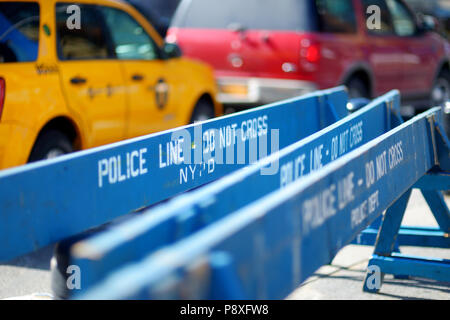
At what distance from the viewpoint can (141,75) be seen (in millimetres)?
7566

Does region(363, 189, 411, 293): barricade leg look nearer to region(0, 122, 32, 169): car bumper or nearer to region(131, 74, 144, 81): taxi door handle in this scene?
region(0, 122, 32, 169): car bumper

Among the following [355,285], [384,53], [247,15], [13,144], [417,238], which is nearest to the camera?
[355,285]

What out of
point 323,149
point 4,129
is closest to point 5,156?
point 4,129

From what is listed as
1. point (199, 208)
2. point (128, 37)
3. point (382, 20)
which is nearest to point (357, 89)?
point (382, 20)

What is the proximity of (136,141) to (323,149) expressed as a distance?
0.81 m

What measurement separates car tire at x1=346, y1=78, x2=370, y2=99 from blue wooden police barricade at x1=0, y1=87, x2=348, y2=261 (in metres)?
5.52

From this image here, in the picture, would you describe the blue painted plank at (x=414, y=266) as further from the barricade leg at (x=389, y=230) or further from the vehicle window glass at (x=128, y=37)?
the vehicle window glass at (x=128, y=37)

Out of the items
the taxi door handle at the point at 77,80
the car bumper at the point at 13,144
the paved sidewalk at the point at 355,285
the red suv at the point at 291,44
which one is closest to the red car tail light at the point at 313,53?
the red suv at the point at 291,44

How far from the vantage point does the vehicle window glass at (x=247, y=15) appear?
9.55 meters

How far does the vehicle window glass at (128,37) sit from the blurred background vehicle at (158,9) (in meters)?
7.94

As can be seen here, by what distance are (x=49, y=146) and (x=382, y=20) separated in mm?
5909

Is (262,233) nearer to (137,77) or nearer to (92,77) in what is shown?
(92,77)

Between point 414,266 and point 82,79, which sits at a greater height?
point 82,79
